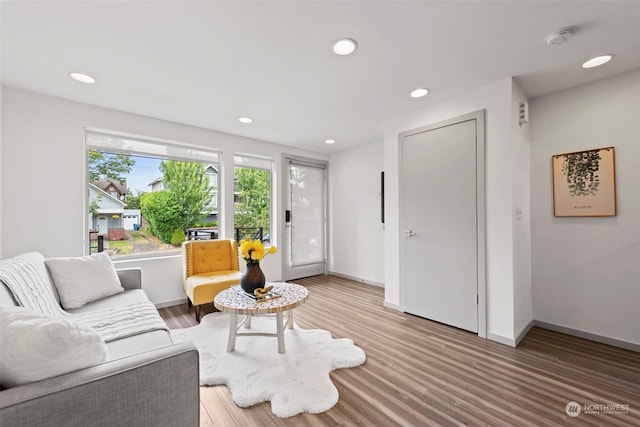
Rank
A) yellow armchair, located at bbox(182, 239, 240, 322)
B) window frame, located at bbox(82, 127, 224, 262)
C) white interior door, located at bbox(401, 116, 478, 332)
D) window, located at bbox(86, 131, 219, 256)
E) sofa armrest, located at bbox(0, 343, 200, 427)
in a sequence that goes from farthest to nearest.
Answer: window, located at bbox(86, 131, 219, 256)
window frame, located at bbox(82, 127, 224, 262)
yellow armchair, located at bbox(182, 239, 240, 322)
white interior door, located at bbox(401, 116, 478, 332)
sofa armrest, located at bbox(0, 343, 200, 427)

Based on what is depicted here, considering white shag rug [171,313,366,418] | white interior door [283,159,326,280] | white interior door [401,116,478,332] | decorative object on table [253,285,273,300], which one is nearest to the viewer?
white shag rug [171,313,366,418]

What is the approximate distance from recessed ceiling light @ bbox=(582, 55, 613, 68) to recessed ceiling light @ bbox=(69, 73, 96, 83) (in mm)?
4167

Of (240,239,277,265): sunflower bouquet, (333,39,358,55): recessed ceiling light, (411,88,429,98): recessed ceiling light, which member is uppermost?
(411,88,429,98): recessed ceiling light

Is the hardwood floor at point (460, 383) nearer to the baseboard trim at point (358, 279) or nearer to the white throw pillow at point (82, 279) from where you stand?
the white throw pillow at point (82, 279)

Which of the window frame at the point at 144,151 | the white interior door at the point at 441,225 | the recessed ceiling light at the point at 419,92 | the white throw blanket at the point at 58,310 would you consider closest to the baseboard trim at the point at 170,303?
the window frame at the point at 144,151

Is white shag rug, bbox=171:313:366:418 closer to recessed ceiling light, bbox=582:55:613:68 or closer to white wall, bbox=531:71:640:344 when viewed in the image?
white wall, bbox=531:71:640:344

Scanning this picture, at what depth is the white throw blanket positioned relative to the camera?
1520 mm

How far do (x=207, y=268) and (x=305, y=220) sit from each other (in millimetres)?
2068

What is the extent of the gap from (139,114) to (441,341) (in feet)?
13.6

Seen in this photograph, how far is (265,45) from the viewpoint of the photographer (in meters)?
1.88

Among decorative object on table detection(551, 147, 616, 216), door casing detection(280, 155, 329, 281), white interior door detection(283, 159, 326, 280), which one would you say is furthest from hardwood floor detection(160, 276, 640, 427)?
white interior door detection(283, 159, 326, 280)

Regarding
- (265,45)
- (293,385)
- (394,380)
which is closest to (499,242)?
(394,380)

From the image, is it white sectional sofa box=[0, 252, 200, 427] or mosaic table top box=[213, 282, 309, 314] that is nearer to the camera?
white sectional sofa box=[0, 252, 200, 427]

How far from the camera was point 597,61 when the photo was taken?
2090 millimetres
